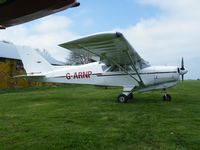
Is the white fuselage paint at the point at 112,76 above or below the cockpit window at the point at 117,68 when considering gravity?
below

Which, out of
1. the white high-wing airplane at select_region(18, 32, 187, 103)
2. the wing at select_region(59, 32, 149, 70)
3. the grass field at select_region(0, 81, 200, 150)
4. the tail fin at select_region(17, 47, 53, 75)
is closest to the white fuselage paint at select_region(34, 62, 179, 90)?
the white high-wing airplane at select_region(18, 32, 187, 103)

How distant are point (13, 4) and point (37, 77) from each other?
512 inches

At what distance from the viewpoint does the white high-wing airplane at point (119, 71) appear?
10.9 m

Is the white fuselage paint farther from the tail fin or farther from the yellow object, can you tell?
the yellow object

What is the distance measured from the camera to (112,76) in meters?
12.6

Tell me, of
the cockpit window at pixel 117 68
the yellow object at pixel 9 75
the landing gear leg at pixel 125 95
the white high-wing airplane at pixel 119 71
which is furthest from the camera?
the yellow object at pixel 9 75

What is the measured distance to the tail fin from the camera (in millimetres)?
14727

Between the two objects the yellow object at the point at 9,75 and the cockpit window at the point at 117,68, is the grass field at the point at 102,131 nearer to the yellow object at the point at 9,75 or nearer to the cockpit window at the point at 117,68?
the cockpit window at the point at 117,68

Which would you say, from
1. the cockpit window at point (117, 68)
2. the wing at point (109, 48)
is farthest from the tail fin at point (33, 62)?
the wing at point (109, 48)

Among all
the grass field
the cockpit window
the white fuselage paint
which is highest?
the cockpit window

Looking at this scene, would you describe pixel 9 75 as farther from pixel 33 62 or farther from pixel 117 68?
pixel 117 68

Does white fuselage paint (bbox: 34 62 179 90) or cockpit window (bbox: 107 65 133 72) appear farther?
cockpit window (bbox: 107 65 133 72)

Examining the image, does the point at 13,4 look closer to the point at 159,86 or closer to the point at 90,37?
the point at 90,37

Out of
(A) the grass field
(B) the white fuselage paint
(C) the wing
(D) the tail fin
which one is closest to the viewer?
(A) the grass field
